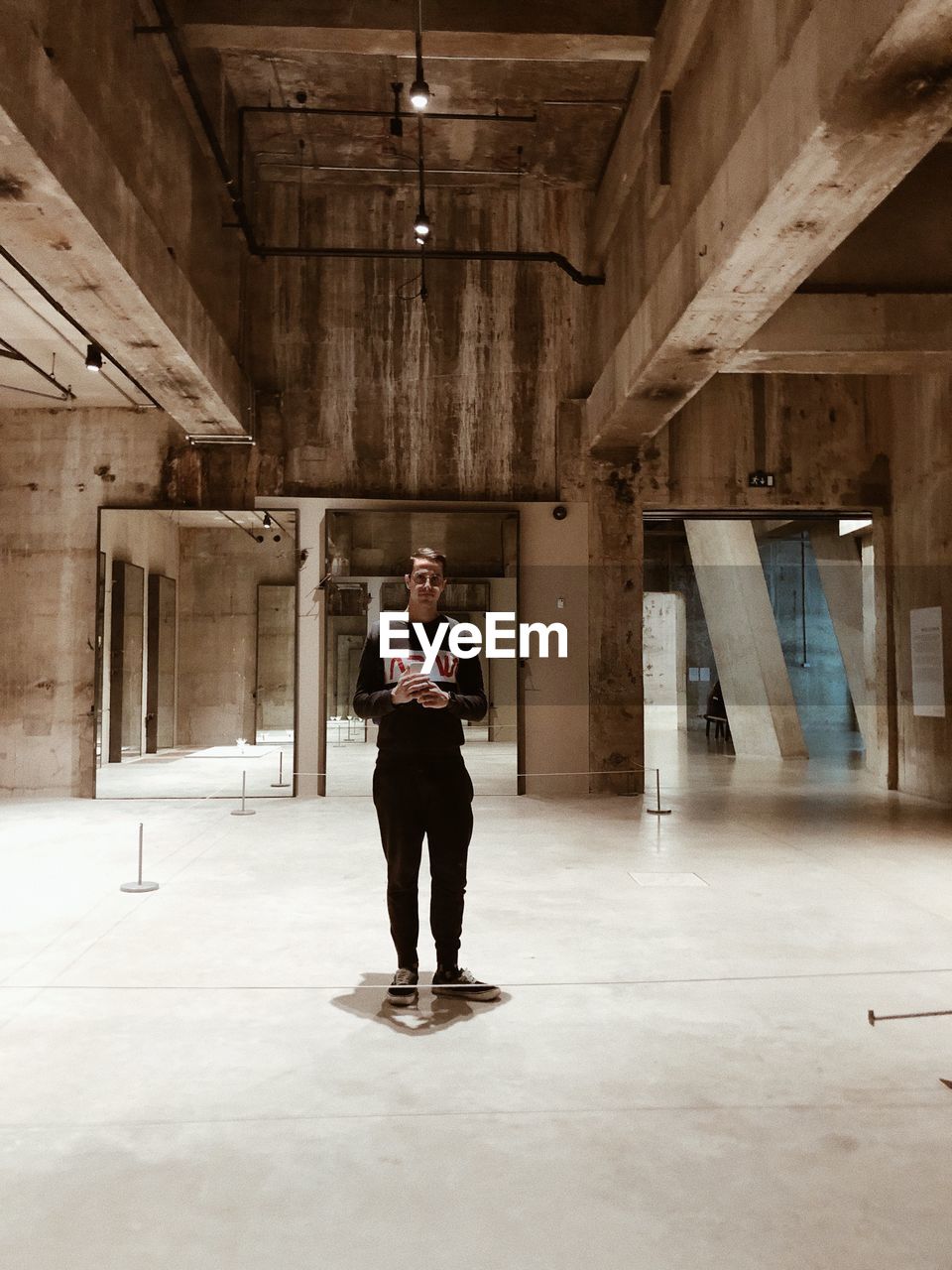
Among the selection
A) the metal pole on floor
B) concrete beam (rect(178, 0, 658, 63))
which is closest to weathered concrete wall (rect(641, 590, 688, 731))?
concrete beam (rect(178, 0, 658, 63))

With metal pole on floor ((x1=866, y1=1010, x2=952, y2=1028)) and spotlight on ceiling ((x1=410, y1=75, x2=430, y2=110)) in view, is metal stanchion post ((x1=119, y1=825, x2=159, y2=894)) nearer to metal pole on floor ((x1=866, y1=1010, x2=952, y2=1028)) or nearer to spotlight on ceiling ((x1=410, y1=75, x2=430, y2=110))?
metal pole on floor ((x1=866, y1=1010, x2=952, y2=1028))

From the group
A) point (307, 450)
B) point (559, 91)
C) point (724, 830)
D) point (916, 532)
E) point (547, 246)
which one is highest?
point (559, 91)

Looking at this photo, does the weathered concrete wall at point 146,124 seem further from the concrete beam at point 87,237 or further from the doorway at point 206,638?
the doorway at point 206,638

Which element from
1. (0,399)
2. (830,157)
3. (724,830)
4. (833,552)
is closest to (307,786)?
(724,830)

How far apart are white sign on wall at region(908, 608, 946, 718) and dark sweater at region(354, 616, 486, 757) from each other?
6.53 metres

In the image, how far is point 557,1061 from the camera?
2.84 meters

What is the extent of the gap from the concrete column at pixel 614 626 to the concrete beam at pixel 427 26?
3.79 meters

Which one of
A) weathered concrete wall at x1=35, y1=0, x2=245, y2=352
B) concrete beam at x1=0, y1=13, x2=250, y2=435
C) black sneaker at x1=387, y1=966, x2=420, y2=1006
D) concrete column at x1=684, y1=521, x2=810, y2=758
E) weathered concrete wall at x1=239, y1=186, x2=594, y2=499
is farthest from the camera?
concrete column at x1=684, y1=521, x2=810, y2=758

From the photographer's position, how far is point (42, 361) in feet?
26.6

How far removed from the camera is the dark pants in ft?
11.1

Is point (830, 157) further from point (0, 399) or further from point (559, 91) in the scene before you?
point (0, 399)

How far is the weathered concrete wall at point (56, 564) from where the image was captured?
894 cm

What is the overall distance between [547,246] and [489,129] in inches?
50.1

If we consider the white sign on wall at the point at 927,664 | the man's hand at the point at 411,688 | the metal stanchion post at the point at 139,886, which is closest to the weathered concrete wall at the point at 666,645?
the white sign on wall at the point at 927,664
